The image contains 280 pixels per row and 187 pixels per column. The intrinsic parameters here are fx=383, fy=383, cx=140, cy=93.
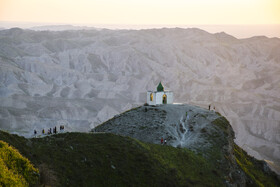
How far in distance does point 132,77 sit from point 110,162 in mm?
116350

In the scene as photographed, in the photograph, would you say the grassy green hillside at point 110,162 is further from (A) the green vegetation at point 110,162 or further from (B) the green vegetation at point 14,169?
(B) the green vegetation at point 14,169

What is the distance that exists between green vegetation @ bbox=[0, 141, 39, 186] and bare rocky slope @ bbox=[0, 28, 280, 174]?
57.9m

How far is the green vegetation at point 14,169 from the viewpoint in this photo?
54.8 ft

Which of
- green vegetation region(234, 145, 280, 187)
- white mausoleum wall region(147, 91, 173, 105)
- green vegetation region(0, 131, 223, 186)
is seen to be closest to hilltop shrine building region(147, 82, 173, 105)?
white mausoleum wall region(147, 91, 173, 105)

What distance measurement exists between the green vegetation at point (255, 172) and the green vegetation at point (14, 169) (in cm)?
2239

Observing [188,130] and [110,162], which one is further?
[188,130]

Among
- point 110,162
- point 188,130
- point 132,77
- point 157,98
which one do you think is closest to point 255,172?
point 188,130

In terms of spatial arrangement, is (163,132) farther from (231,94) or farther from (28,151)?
(231,94)

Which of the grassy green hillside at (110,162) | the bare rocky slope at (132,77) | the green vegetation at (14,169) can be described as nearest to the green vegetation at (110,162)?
the grassy green hillside at (110,162)

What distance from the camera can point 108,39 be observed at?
187875 millimetres

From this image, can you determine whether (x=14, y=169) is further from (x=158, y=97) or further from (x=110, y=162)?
(x=158, y=97)

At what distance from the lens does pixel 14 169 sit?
1797cm

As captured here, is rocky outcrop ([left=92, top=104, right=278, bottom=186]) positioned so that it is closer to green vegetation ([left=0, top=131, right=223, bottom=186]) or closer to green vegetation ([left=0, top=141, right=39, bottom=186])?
green vegetation ([left=0, top=131, right=223, bottom=186])

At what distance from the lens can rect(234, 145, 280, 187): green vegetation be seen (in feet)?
119
